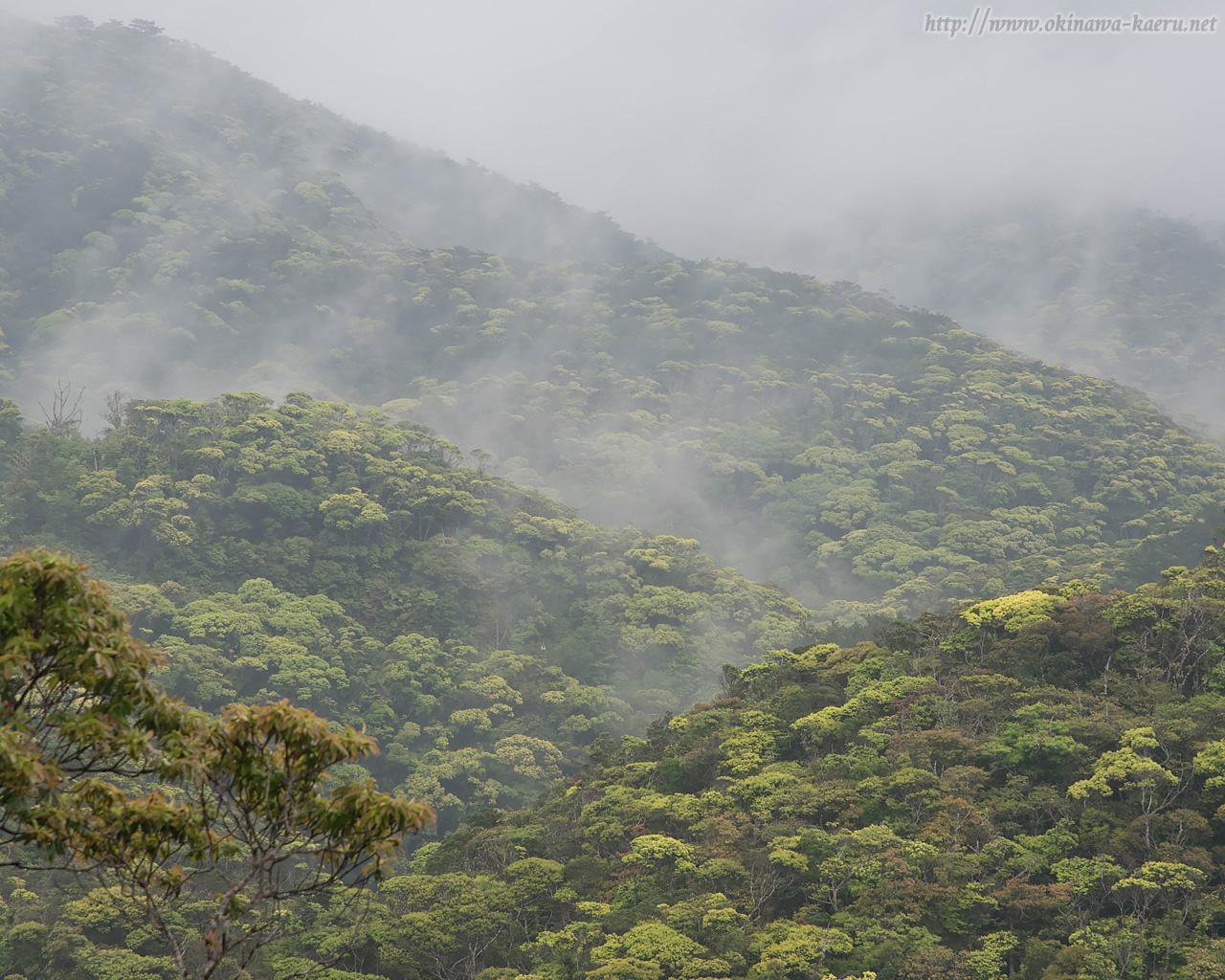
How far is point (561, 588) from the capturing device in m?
50.4

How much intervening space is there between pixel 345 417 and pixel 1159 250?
362 feet

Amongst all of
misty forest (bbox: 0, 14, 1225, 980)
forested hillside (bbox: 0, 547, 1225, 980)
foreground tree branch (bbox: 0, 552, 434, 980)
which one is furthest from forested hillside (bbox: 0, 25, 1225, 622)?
foreground tree branch (bbox: 0, 552, 434, 980)

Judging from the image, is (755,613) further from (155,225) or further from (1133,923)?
(155,225)

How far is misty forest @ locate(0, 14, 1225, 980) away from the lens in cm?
1552

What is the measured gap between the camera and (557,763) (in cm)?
3994

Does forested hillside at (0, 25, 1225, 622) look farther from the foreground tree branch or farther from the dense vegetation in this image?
the foreground tree branch

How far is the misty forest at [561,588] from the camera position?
1552 cm

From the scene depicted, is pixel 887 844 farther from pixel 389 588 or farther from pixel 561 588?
pixel 389 588

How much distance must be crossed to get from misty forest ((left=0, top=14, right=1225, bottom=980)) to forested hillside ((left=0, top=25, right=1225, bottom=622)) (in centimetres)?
46

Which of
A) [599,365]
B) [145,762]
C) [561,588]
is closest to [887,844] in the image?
[145,762]

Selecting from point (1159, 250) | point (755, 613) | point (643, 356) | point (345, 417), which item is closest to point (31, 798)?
point (755, 613)

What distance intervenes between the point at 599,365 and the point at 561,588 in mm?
42488

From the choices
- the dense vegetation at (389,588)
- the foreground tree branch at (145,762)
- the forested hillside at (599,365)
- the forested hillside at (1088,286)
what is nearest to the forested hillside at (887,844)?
the foreground tree branch at (145,762)

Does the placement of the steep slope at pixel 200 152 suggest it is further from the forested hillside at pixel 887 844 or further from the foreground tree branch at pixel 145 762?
the foreground tree branch at pixel 145 762
